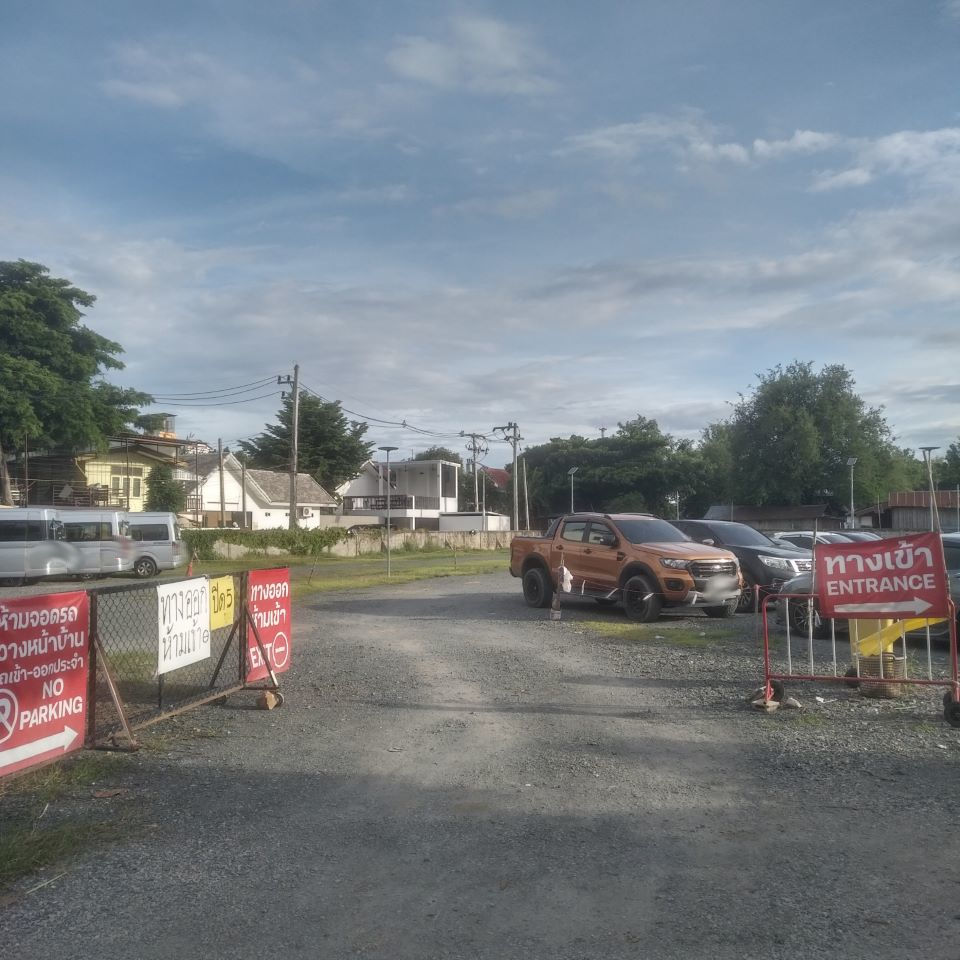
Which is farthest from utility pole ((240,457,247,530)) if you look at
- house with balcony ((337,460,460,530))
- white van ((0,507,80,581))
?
white van ((0,507,80,581))

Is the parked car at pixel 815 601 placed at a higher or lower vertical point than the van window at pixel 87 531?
lower

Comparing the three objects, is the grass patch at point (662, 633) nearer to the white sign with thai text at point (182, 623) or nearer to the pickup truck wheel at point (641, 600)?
the pickup truck wheel at point (641, 600)

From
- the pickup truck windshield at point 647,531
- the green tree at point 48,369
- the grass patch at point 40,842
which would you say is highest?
the green tree at point 48,369

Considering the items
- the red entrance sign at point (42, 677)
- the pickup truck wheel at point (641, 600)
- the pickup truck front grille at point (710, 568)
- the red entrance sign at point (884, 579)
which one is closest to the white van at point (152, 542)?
the pickup truck wheel at point (641, 600)

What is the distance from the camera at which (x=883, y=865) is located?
488 cm

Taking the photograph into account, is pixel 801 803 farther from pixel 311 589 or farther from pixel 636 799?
pixel 311 589

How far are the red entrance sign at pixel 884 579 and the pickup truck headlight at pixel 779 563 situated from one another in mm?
8005

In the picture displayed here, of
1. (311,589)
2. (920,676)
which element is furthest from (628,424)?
(920,676)

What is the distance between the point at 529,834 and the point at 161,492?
51.6 meters

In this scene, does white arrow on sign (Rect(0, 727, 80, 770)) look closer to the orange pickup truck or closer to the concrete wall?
the orange pickup truck

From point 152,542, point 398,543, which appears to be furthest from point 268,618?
point 398,543

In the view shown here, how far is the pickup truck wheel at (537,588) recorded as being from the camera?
18.1m

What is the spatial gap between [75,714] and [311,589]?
18.8 meters

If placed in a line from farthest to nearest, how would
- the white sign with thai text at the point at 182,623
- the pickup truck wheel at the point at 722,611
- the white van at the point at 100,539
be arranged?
the white van at the point at 100,539
the pickup truck wheel at the point at 722,611
the white sign with thai text at the point at 182,623
